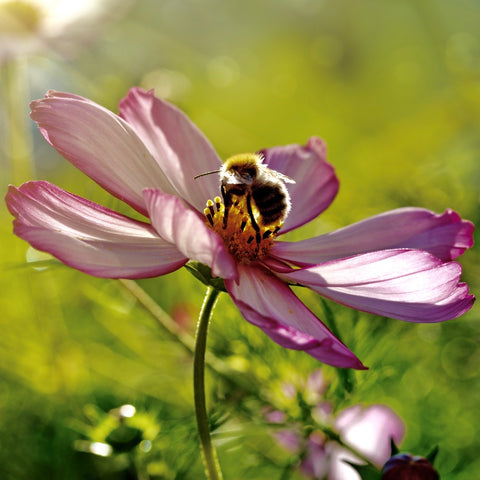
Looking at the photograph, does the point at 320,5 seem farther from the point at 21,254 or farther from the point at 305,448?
the point at 305,448

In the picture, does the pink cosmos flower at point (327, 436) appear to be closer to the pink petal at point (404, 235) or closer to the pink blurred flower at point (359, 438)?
the pink blurred flower at point (359, 438)

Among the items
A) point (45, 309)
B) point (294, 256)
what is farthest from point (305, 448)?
point (45, 309)

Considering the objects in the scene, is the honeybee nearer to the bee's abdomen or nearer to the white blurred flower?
the bee's abdomen

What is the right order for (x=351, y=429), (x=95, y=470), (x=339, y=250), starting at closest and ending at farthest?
1. (x=339, y=250)
2. (x=95, y=470)
3. (x=351, y=429)

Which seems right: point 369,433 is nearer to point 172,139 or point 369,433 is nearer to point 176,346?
point 176,346

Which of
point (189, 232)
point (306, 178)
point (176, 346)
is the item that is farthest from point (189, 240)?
point (176, 346)

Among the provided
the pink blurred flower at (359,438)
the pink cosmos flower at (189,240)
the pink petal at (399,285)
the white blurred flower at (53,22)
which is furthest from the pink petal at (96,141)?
the white blurred flower at (53,22)
